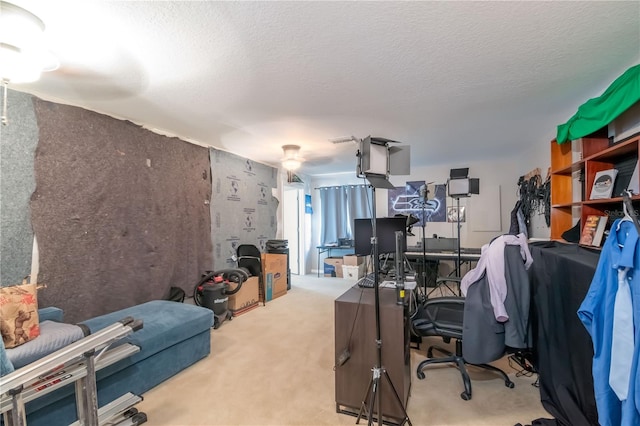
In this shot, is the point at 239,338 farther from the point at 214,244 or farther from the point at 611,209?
the point at 611,209

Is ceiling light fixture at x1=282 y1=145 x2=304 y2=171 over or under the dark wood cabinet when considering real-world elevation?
over

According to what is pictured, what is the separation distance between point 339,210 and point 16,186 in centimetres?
522

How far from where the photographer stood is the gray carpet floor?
5.73 feet

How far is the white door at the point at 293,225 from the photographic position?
6.51 meters

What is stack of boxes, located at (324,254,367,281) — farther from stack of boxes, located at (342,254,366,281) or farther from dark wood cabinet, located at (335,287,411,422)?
dark wood cabinet, located at (335,287,411,422)

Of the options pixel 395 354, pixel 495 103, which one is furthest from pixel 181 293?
pixel 495 103

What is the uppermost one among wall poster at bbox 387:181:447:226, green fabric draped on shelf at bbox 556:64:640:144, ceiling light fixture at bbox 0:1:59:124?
ceiling light fixture at bbox 0:1:59:124

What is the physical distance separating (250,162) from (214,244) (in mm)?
1591

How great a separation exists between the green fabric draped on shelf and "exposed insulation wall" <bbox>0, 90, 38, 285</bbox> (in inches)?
171

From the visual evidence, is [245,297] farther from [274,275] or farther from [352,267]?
[352,267]

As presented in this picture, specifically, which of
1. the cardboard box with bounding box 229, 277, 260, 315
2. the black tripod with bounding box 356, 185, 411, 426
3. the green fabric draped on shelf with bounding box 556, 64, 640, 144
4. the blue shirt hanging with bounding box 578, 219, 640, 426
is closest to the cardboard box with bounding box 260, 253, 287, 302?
the cardboard box with bounding box 229, 277, 260, 315

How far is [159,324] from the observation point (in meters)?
2.22

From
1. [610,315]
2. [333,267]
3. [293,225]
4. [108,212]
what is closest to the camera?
[610,315]

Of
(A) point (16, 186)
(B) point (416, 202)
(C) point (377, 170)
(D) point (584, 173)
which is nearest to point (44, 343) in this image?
(A) point (16, 186)
